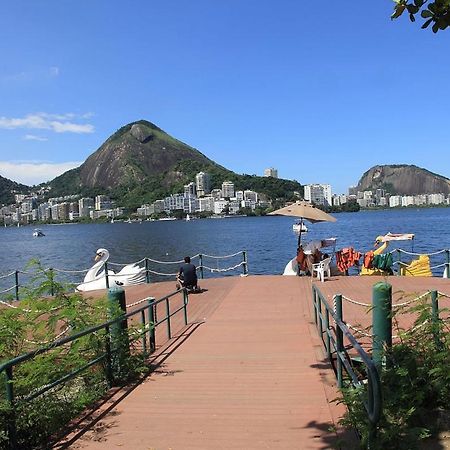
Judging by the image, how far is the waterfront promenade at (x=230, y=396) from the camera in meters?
4.15

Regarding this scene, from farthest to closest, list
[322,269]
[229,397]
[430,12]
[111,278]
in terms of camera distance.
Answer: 1. [111,278]
2. [322,269]
3. [229,397]
4. [430,12]

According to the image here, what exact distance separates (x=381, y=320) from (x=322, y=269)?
9.03 m

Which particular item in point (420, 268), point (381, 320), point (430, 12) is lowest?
point (420, 268)

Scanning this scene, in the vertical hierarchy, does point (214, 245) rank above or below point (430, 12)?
below

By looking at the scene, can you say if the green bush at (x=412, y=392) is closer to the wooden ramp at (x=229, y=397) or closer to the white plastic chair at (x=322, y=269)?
the wooden ramp at (x=229, y=397)

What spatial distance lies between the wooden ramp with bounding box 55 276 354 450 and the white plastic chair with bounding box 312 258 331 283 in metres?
5.32

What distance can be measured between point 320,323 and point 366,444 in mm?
4128

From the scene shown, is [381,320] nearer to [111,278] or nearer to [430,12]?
[430,12]

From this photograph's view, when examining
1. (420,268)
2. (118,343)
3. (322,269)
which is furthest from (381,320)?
(420,268)

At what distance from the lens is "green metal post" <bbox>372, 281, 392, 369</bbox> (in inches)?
201

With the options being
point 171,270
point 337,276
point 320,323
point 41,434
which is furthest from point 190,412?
point 171,270

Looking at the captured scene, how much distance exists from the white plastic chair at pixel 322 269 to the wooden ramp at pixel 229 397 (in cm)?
532

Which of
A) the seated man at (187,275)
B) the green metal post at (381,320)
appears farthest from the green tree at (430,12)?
the seated man at (187,275)

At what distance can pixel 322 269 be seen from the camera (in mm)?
14211
